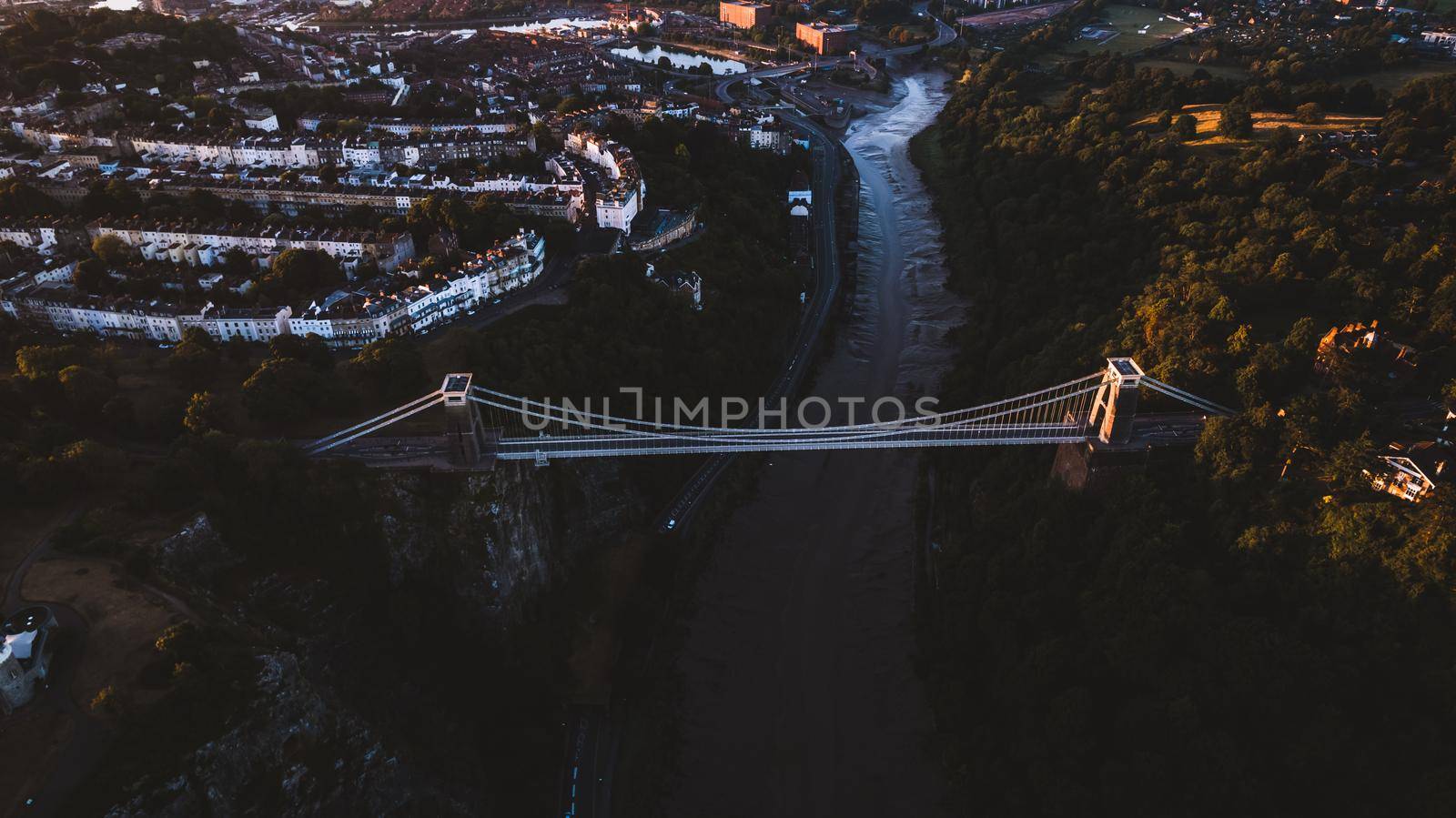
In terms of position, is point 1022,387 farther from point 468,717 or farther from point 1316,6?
point 1316,6

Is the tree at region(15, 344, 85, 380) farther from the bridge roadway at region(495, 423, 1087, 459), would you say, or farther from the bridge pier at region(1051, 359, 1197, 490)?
the bridge pier at region(1051, 359, 1197, 490)

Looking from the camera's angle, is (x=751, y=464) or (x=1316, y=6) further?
(x=1316, y=6)

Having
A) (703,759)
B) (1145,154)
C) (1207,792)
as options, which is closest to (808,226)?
(1145,154)

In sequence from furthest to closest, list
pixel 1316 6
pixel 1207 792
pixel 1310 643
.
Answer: pixel 1316 6 < pixel 1310 643 < pixel 1207 792

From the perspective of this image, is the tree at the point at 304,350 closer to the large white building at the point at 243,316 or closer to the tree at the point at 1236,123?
the large white building at the point at 243,316

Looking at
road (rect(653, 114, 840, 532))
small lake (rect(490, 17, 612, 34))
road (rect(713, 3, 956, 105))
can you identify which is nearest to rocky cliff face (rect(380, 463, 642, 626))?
road (rect(653, 114, 840, 532))

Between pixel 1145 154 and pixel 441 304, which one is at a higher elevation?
pixel 1145 154

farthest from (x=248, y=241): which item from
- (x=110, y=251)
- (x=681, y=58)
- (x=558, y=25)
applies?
(x=558, y=25)

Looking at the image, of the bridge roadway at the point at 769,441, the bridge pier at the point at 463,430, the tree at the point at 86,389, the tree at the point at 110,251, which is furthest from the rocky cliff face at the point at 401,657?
the tree at the point at 110,251
